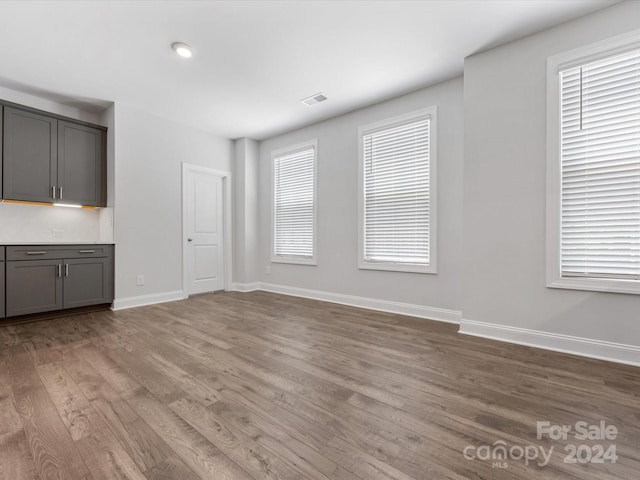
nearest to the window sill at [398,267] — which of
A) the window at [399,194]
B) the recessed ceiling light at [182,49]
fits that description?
the window at [399,194]

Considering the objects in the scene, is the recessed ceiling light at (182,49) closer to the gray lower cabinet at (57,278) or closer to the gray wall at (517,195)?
the gray lower cabinet at (57,278)

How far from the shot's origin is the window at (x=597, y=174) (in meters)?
2.38

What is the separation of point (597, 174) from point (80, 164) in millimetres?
5785

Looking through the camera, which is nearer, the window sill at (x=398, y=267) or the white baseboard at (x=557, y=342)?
the white baseboard at (x=557, y=342)

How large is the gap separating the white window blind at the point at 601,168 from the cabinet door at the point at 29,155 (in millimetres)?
5653

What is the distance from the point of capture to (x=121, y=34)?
9.02 feet

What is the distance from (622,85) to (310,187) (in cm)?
365

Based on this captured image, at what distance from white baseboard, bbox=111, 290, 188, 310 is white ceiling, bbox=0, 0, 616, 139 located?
2.73 m

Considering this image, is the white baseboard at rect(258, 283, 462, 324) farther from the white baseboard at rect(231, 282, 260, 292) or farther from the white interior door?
the white interior door

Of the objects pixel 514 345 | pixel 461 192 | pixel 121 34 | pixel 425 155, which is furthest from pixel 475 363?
pixel 121 34

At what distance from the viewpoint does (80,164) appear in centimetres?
411

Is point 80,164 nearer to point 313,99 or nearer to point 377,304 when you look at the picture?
point 313,99

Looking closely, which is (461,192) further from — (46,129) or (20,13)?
(46,129)

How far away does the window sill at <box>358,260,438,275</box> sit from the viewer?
3.69 meters
